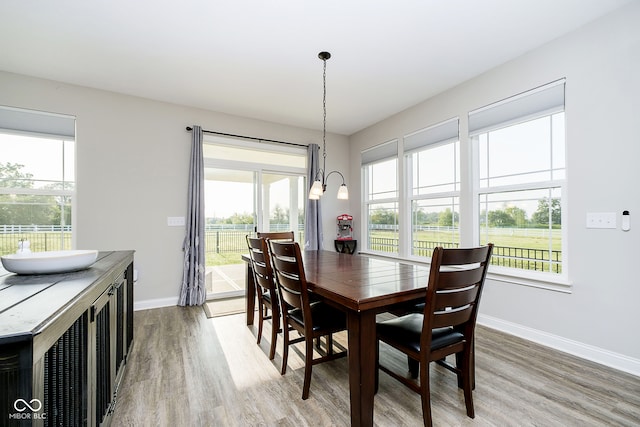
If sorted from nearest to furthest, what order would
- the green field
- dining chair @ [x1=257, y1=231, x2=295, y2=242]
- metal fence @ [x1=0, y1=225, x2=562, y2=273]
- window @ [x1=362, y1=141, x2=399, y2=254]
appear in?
metal fence @ [x1=0, y1=225, x2=562, y2=273] < the green field < dining chair @ [x1=257, y1=231, x2=295, y2=242] < window @ [x1=362, y1=141, x2=399, y2=254]

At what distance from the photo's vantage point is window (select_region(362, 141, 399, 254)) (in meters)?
4.55

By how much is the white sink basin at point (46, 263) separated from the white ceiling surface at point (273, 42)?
1953 millimetres

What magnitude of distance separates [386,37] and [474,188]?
6.30 ft

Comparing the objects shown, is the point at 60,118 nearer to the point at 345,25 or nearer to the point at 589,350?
the point at 345,25

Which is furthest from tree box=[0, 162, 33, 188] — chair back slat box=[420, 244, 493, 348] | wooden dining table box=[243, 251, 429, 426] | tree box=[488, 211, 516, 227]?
tree box=[488, 211, 516, 227]

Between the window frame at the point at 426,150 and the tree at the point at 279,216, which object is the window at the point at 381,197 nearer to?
the window frame at the point at 426,150

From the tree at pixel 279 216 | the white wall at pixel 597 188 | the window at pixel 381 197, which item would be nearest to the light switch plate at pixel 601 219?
the white wall at pixel 597 188

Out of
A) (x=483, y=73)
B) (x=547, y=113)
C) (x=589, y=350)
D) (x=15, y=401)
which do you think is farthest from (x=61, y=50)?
(x=589, y=350)

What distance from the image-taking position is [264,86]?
137 inches

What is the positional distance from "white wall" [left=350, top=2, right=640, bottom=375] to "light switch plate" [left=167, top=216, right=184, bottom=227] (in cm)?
414

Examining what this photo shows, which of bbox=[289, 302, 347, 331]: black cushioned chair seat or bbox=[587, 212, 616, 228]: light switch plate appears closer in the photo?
bbox=[289, 302, 347, 331]: black cushioned chair seat

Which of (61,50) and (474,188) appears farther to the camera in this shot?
(474,188)

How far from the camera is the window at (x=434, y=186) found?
3.61m

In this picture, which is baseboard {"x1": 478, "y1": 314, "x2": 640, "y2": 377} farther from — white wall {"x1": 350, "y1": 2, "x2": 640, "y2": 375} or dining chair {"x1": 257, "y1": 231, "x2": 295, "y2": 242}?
dining chair {"x1": 257, "y1": 231, "x2": 295, "y2": 242}
